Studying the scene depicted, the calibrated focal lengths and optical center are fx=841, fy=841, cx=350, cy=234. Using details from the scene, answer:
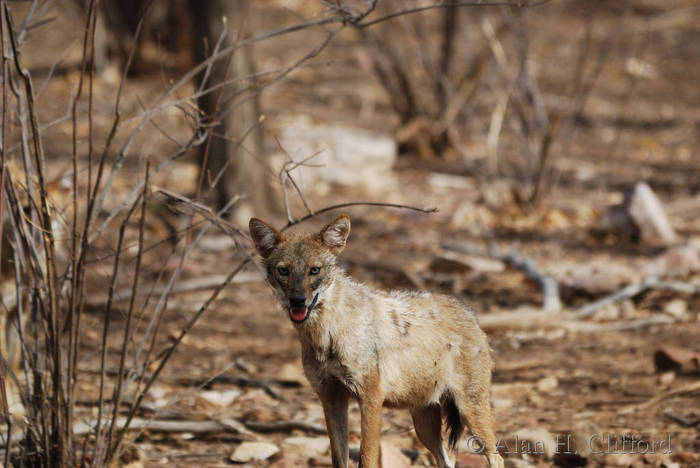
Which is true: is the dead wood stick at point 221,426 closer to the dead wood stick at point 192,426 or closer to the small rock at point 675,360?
the dead wood stick at point 192,426

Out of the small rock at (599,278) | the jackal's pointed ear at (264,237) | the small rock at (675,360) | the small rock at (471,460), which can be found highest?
the small rock at (599,278)

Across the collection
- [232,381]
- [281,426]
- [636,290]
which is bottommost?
[281,426]

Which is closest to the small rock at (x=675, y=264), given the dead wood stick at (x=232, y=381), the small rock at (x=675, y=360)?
the small rock at (x=675, y=360)

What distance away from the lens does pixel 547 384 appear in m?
5.25

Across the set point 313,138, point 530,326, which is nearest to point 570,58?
point 313,138

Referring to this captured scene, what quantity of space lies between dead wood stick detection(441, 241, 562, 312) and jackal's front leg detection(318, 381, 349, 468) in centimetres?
294

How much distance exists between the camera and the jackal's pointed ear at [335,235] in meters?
3.58

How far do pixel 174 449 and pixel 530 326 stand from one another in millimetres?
2872

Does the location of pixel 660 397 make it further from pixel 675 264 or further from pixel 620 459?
pixel 675 264

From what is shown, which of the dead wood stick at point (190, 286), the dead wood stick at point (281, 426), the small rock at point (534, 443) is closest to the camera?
the small rock at point (534, 443)

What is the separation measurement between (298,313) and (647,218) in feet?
18.2

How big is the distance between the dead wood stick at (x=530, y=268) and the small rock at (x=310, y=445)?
239cm

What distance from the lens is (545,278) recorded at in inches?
265

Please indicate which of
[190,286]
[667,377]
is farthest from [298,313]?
[190,286]
